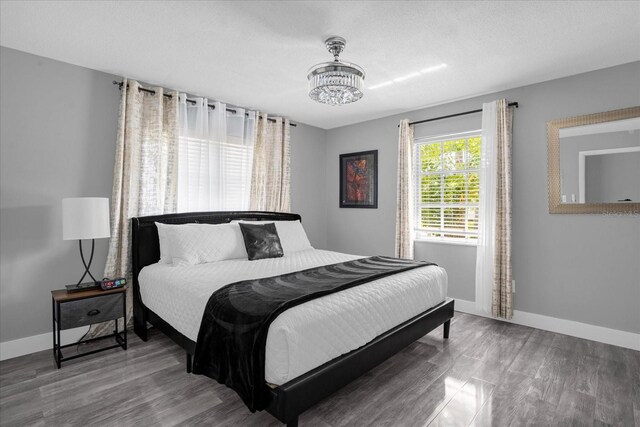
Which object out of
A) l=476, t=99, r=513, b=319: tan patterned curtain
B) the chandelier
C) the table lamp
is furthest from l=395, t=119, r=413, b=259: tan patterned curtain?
the table lamp

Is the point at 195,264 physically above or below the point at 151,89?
below

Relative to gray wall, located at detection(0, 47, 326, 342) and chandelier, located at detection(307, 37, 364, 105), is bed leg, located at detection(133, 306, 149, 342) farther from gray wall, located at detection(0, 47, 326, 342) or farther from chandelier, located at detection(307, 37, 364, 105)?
chandelier, located at detection(307, 37, 364, 105)

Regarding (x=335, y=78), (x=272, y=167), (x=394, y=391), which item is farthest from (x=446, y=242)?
(x=335, y=78)

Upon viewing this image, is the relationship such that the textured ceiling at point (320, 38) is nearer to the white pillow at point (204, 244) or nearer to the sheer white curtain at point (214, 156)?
the sheer white curtain at point (214, 156)

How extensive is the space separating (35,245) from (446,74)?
4084 millimetres

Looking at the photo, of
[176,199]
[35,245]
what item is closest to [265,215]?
[176,199]

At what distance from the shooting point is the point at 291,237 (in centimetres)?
403

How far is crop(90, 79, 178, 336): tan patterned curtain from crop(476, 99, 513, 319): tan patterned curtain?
3.45 m

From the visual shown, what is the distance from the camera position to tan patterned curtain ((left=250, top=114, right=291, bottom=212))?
4.44 meters

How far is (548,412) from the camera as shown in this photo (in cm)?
202

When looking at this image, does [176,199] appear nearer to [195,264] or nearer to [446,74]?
[195,264]

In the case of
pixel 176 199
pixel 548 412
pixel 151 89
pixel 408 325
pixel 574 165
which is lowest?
pixel 548 412

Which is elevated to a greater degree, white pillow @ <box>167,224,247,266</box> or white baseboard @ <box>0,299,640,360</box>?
white pillow @ <box>167,224,247,266</box>

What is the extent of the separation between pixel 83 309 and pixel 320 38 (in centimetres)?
286
